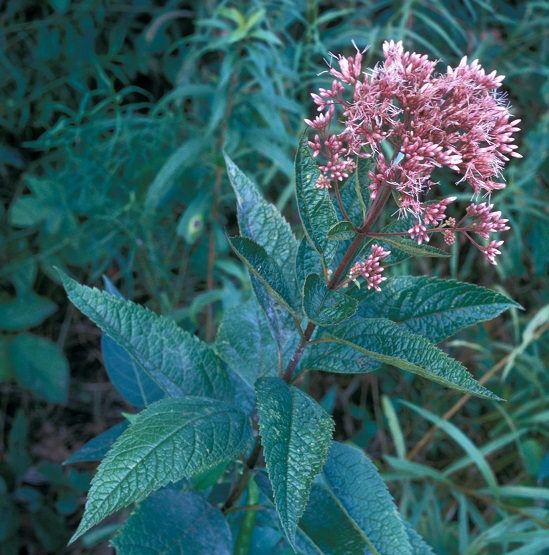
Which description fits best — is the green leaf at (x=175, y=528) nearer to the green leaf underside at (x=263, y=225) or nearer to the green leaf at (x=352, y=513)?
the green leaf at (x=352, y=513)

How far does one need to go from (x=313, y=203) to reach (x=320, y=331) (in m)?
0.18

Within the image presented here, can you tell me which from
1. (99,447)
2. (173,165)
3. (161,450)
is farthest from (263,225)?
(173,165)

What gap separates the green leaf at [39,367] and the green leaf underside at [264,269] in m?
1.46

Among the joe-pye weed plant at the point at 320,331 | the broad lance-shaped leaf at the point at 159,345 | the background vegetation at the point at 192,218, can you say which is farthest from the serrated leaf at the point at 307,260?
the background vegetation at the point at 192,218

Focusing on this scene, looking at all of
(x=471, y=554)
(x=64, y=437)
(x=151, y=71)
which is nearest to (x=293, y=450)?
(x=471, y=554)

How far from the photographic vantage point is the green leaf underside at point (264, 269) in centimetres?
72

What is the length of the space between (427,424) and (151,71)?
165 cm

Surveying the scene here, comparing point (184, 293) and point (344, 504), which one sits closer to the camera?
point (344, 504)

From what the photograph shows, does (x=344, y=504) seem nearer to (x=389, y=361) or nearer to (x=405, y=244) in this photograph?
(x=389, y=361)

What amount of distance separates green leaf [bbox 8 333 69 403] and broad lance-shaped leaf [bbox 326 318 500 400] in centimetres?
149

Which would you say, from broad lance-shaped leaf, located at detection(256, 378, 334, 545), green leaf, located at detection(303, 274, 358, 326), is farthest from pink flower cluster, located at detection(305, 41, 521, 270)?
broad lance-shaped leaf, located at detection(256, 378, 334, 545)

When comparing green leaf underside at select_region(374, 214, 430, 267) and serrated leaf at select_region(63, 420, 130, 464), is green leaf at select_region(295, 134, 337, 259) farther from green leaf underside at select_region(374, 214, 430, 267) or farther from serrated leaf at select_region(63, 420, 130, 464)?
serrated leaf at select_region(63, 420, 130, 464)

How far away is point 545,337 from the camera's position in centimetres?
195

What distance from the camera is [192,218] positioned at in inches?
65.3
